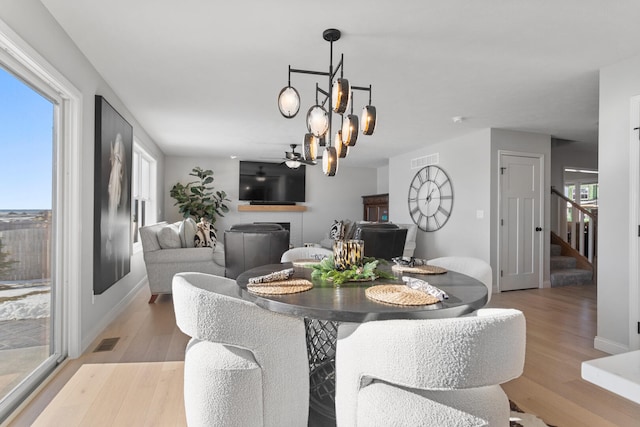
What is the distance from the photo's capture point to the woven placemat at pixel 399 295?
4.06 feet

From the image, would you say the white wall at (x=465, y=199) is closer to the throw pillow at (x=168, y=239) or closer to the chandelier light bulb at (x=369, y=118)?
the chandelier light bulb at (x=369, y=118)

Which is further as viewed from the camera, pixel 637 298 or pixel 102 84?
pixel 102 84

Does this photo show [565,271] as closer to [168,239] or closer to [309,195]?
[309,195]

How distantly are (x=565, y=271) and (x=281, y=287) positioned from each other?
5733 mm

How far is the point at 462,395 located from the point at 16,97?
2585mm

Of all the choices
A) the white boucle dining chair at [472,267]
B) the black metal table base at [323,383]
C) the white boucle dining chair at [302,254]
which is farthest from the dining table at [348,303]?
the white boucle dining chair at [302,254]

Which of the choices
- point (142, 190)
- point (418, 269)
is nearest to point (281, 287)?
point (418, 269)

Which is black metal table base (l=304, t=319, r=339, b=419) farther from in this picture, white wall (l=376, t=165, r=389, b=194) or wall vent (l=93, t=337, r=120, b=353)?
white wall (l=376, t=165, r=389, b=194)

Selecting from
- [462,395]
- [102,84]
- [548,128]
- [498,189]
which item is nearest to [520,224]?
[498,189]

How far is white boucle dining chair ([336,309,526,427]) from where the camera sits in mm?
887

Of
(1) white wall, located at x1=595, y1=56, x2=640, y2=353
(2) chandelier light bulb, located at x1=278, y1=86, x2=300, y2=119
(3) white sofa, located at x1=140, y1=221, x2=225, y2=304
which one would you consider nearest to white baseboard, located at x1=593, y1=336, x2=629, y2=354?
(1) white wall, located at x1=595, y1=56, x2=640, y2=353

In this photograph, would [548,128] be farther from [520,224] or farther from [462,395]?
[462,395]

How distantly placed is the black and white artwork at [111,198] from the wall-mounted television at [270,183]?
13.0 feet

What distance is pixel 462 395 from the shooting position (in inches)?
39.6
